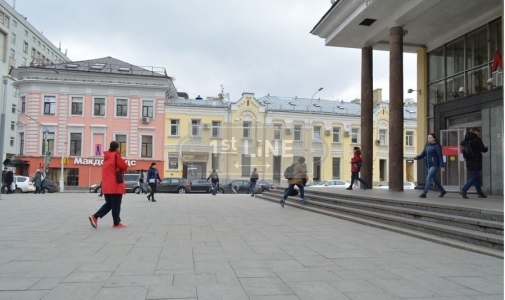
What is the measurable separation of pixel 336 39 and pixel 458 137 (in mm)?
6617

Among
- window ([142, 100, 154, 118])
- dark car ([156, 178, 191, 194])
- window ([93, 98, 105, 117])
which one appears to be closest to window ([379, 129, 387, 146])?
dark car ([156, 178, 191, 194])

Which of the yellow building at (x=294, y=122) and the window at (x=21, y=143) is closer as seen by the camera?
the yellow building at (x=294, y=122)

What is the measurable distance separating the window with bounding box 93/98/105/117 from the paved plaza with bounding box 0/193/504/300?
32.5 m

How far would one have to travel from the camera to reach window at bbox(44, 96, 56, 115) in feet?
127

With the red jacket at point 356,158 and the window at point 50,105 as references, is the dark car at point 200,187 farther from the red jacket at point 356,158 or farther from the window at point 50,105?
the red jacket at point 356,158

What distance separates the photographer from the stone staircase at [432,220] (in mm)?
6480

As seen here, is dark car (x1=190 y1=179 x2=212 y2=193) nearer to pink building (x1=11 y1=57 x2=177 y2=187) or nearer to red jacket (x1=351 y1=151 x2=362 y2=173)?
pink building (x1=11 y1=57 x2=177 y2=187)

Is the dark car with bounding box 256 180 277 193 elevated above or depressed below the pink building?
below

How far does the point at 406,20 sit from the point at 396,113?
132 inches

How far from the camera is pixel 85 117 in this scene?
128ft

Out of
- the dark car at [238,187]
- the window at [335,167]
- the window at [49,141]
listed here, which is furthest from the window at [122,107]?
the window at [335,167]

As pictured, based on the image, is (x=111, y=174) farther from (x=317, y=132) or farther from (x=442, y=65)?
(x=317, y=132)

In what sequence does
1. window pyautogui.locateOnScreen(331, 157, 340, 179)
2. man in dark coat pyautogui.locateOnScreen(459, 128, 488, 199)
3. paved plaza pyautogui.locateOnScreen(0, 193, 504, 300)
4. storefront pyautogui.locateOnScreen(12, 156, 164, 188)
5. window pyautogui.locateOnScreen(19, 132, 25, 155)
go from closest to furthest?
paved plaza pyautogui.locateOnScreen(0, 193, 504, 300) → man in dark coat pyautogui.locateOnScreen(459, 128, 488, 199) → storefront pyautogui.locateOnScreen(12, 156, 164, 188) → window pyautogui.locateOnScreen(19, 132, 25, 155) → window pyautogui.locateOnScreen(331, 157, 340, 179)

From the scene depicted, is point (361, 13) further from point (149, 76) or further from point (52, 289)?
point (149, 76)
